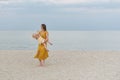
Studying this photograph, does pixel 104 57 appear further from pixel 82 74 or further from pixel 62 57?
pixel 82 74

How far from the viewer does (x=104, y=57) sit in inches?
757

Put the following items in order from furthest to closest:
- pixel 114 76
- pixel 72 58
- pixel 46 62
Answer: pixel 72 58 < pixel 46 62 < pixel 114 76

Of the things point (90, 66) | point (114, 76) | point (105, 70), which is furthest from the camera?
point (90, 66)

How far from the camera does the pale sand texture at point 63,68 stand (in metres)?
13.9

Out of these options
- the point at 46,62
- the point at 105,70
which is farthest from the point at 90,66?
the point at 46,62

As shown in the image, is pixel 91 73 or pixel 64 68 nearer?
pixel 91 73

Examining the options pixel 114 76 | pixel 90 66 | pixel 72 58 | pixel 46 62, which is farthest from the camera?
pixel 72 58

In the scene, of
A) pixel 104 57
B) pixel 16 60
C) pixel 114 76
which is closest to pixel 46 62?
pixel 16 60

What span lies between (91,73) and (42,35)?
8.59ft

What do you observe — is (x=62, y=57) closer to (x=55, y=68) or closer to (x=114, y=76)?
(x=55, y=68)

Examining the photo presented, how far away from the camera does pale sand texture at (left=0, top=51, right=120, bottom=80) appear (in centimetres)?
1389

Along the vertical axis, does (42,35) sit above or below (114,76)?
above

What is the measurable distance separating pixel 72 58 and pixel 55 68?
3212mm

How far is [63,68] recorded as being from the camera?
15.8 m
